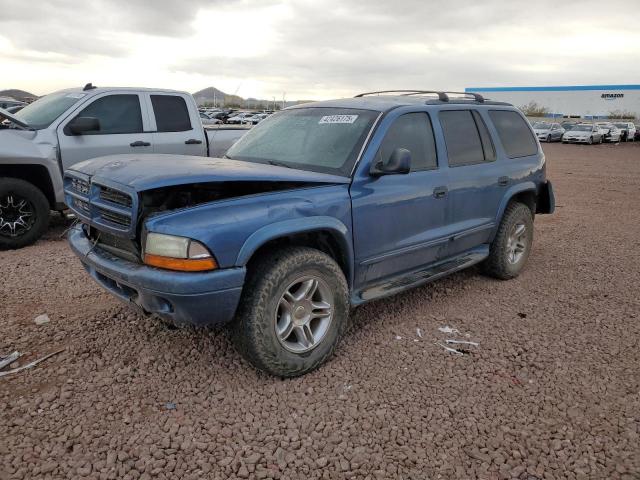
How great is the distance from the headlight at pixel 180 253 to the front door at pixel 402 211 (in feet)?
3.74

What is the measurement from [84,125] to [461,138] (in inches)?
172

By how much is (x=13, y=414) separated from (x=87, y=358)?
663 mm

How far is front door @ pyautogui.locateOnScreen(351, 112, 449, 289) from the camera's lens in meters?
3.64

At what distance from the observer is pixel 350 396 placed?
10.4ft

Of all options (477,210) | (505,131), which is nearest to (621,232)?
(505,131)

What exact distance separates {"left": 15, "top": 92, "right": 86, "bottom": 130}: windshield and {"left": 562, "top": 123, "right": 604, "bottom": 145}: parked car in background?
111 feet

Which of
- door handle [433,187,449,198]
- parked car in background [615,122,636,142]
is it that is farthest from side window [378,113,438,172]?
parked car in background [615,122,636,142]

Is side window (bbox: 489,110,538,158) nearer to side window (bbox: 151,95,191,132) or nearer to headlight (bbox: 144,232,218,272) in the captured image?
headlight (bbox: 144,232,218,272)

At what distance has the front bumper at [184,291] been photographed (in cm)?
281

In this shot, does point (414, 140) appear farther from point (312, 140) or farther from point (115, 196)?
point (115, 196)

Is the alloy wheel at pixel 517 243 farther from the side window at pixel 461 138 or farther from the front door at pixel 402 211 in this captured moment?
the front door at pixel 402 211

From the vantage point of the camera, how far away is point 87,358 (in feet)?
11.6

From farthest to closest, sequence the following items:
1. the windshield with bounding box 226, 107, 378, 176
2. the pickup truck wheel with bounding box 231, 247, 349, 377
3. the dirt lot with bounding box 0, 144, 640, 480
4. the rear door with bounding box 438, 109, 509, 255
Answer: the rear door with bounding box 438, 109, 509, 255
the windshield with bounding box 226, 107, 378, 176
the pickup truck wheel with bounding box 231, 247, 349, 377
the dirt lot with bounding box 0, 144, 640, 480

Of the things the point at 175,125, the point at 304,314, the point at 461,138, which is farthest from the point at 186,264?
the point at 175,125
